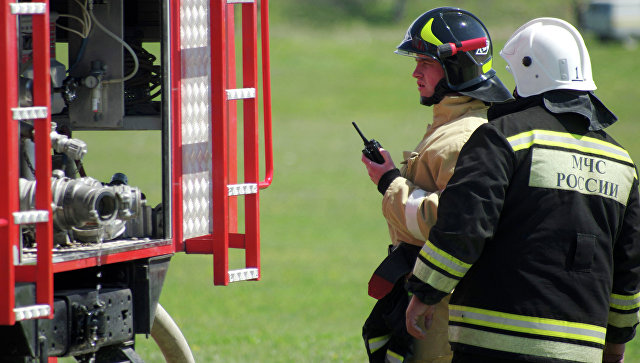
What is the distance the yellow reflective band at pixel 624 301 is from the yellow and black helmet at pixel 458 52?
0.94 metres

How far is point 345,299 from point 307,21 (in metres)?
36.4

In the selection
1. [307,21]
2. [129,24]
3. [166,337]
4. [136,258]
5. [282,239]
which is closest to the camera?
[136,258]

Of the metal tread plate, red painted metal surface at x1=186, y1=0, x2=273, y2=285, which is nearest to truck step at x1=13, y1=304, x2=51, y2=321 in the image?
the metal tread plate

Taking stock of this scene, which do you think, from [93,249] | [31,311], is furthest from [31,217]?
[93,249]

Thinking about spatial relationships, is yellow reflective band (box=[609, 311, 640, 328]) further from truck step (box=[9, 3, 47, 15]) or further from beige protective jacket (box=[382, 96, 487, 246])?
truck step (box=[9, 3, 47, 15])

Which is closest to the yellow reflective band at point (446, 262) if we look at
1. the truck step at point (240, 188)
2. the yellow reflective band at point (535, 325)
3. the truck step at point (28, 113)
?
the yellow reflective band at point (535, 325)

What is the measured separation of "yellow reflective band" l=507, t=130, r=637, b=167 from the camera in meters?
3.65

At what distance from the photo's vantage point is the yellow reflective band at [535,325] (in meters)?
3.60

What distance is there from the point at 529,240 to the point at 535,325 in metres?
0.31

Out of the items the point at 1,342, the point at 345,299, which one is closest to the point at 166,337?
the point at 1,342

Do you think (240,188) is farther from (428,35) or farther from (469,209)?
(469,209)

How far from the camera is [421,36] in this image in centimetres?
430

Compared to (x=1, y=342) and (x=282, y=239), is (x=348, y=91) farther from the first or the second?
(x=1, y=342)

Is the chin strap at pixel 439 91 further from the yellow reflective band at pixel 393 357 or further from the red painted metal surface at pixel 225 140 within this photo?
the yellow reflective band at pixel 393 357
